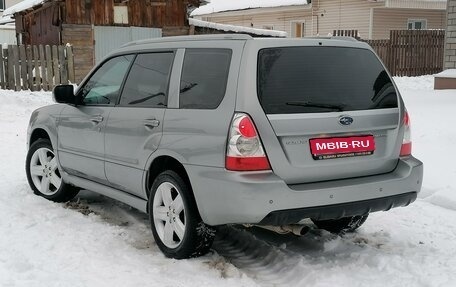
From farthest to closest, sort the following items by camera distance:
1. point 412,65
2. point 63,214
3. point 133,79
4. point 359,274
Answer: point 412,65 < point 63,214 < point 133,79 < point 359,274

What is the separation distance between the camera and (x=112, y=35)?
2372 cm

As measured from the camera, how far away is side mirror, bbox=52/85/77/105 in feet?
18.5

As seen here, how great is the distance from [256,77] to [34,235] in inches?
95.7

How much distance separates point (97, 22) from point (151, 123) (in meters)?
20.0

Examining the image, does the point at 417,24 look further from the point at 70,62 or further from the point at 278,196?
the point at 278,196

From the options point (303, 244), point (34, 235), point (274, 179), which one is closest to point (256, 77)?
point (274, 179)

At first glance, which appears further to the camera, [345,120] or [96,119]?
[96,119]

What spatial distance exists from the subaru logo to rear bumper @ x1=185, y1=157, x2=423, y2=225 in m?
0.41

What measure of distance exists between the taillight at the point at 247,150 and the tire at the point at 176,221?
2.00 feet

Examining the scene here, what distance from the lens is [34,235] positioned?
16.0ft

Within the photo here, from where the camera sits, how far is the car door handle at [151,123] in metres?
4.52

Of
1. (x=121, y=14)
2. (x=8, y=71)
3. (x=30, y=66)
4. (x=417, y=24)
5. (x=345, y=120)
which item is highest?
(x=121, y=14)

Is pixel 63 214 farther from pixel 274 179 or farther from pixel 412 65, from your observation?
pixel 412 65

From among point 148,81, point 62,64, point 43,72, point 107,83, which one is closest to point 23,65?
point 43,72
